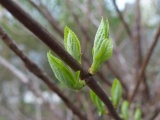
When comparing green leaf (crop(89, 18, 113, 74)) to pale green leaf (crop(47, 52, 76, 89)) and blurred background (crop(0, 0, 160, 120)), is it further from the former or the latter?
blurred background (crop(0, 0, 160, 120))

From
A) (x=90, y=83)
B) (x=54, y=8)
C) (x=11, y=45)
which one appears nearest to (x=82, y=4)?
(x=54, y=8)

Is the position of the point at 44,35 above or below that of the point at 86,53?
above

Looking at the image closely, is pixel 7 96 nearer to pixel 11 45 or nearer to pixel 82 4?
pixel 82 4

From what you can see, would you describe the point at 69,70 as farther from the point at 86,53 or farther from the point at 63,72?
the point at 86,53

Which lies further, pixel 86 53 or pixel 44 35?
pixel 86 53

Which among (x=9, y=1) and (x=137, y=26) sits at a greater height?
(x=9, y=1)

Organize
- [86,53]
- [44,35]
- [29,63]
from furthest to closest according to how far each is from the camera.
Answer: [86,53], [29,63], [44,35]

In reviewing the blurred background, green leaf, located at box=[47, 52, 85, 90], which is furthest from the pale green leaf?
the blurred background

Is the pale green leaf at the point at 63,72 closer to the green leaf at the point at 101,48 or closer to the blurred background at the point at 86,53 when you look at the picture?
the green leaf at the point at 101,48

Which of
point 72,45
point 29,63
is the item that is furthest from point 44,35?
point 29,63
